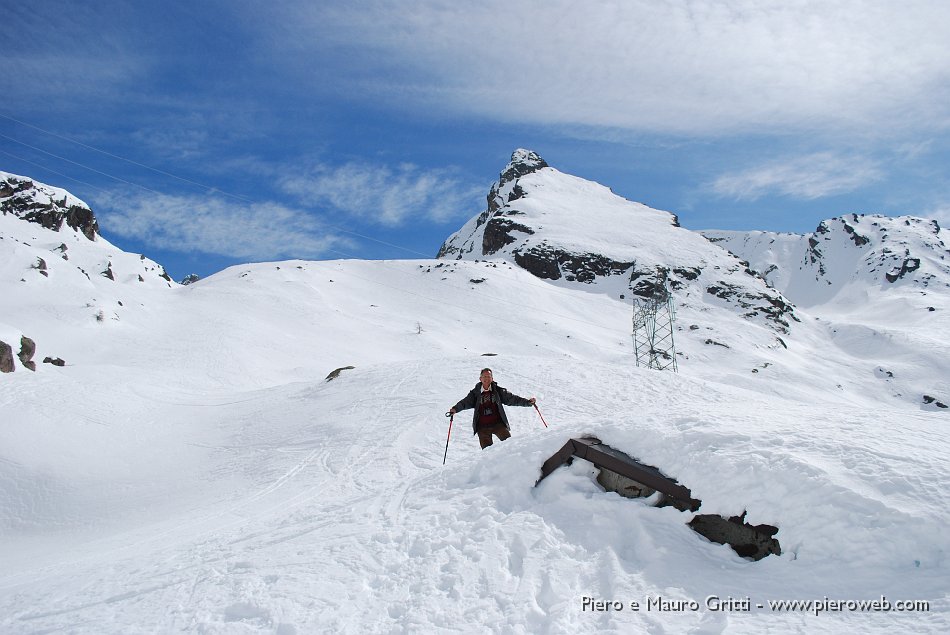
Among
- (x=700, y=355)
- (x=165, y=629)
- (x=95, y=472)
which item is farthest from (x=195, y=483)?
(x=700, y=355)

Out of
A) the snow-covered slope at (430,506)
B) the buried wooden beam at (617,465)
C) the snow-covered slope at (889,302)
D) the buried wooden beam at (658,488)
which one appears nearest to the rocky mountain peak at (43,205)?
the snow-covered slope at (430,506)

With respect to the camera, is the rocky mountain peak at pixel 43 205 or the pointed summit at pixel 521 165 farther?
the pointed summit at pixel 521 165

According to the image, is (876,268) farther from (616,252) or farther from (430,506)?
(430,506)

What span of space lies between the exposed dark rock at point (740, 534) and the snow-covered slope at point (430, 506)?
0.30 ft

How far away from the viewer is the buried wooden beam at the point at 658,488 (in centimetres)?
550

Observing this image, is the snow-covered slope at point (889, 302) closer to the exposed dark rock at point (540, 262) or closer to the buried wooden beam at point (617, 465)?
the exposed dark rock at point (540, 262)

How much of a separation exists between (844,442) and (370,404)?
15342mm

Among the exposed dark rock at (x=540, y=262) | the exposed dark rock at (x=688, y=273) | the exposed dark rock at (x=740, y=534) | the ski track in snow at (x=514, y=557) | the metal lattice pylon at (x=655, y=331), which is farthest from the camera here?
the exposed dark rock at (x=540, y=262)

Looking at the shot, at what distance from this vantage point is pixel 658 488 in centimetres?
636

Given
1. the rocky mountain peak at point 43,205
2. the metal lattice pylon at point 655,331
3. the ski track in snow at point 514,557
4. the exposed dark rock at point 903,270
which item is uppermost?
the exposed dark rock at point 903,270

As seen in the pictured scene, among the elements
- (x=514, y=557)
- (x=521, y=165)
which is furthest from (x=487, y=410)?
(x=521, y=165)

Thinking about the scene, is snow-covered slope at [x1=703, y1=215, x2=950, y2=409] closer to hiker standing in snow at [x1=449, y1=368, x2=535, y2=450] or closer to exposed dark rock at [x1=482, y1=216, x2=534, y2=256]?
exposed dark rock at [x1=482, y1=216, x2=534, y2=256]

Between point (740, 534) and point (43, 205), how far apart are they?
88650mm

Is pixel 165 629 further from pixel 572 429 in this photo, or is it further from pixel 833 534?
pixel 833 534
